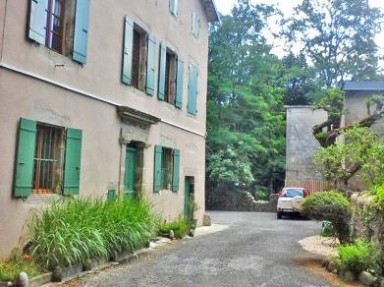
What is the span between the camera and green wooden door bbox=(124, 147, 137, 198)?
11812mm

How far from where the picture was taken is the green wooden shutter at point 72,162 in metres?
8.77

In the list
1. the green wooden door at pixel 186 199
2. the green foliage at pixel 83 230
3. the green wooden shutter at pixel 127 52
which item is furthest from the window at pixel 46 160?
the green wooden door at pixel 186 199

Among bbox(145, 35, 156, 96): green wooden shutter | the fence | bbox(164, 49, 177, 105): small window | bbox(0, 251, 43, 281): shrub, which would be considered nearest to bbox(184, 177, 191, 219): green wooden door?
bbox(164, 49, 177, 105): small window

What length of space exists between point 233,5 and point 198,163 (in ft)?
52.8

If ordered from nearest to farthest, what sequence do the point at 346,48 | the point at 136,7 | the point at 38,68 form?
the point at 38,68
the point at 136,7
the point at 346,48

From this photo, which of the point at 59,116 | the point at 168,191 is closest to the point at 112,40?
the point at 59,116

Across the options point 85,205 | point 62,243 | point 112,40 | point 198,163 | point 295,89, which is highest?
point 295,89

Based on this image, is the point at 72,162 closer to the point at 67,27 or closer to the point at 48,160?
the point at 48,160

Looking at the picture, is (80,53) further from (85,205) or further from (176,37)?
(176,37)

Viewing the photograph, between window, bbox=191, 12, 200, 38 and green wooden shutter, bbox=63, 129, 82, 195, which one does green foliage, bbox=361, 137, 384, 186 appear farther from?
window, bbox=191, 12, 200, 38

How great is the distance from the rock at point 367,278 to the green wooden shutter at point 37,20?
6.58 meters

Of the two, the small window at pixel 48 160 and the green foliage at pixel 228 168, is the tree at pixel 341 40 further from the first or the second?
the small window at pixel 48 160

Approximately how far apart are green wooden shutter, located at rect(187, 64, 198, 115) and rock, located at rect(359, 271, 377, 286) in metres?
9.28

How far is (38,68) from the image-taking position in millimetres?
7969
